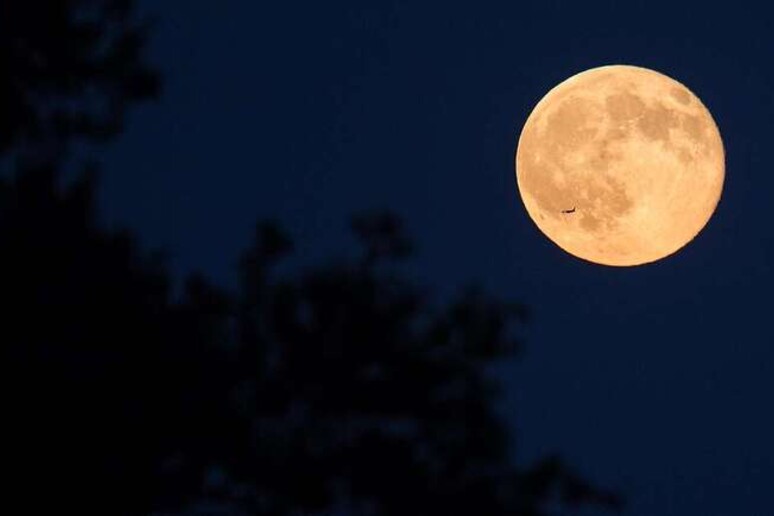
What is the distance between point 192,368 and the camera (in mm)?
6930

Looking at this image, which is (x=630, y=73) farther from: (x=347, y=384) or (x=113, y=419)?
(x=113, y=419)

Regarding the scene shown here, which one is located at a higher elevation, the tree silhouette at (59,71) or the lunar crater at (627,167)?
the lunar crater at (627,167)

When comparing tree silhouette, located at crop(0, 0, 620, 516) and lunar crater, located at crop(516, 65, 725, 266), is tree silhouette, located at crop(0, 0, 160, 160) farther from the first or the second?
lunar crater, located at crop(516, 65, 725, 266)

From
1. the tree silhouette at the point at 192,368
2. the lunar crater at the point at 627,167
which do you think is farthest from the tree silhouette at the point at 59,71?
the lunar crater at the point at 627,167

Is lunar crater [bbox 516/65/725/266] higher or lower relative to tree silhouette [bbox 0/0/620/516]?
higher

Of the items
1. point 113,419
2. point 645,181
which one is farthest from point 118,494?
point 645,181

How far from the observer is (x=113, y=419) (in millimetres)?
6605

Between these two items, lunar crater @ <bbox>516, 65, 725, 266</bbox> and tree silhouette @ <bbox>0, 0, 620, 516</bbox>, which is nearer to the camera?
Result: tree silhouette @ <bbox>0, 0, 620, 516</bbox>

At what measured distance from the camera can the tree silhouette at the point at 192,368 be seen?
6.45 meters

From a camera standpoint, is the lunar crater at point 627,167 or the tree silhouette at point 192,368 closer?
the tree silhouette at point 192,368

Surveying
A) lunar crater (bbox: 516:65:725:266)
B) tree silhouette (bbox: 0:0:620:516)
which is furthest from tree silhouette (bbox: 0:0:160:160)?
lunar crater (bbox: 516:65:725:266)

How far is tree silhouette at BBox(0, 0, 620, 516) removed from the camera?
21.2ft

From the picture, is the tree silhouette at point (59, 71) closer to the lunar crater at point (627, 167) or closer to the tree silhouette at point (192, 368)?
the tree silhouette at point (192, 368)

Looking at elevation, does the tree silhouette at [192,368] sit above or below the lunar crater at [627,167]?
below
